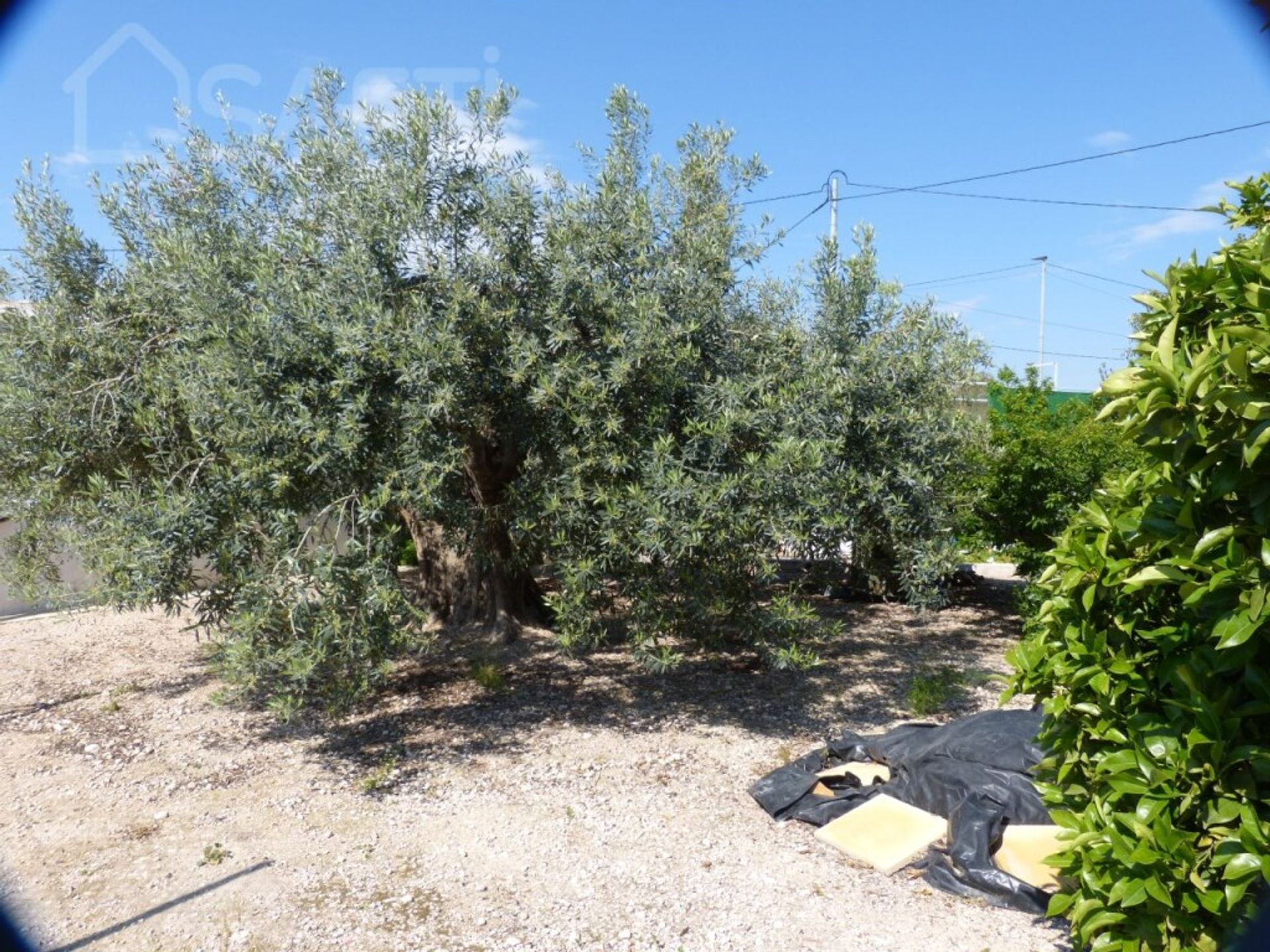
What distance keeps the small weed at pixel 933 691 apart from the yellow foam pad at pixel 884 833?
6.51ft

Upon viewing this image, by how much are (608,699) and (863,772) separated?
2.51m

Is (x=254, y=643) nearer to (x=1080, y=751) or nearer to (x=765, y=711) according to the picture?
(x=765, y=711)

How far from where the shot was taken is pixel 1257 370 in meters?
1.83

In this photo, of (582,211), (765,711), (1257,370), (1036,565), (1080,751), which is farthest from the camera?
(1036,565)

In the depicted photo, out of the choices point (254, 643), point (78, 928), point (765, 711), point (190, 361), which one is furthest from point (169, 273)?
point (765, 711)

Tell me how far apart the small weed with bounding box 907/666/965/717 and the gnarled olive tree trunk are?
11.0 feet

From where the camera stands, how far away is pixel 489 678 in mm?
7371

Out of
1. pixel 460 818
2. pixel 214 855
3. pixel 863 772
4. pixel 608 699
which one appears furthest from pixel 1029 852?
pixel 214 855

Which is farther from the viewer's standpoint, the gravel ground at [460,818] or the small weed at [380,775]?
the small weed at [380,775]

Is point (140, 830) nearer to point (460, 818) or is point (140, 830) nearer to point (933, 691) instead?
point (460, 818)

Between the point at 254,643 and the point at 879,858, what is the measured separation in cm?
369

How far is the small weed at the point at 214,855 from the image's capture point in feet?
14.2

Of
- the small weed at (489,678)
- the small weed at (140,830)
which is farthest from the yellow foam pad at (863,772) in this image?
the small weed at (140,830)

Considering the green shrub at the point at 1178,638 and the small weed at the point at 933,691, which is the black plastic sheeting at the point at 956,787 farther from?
the green shrub at the point at 1178,638
